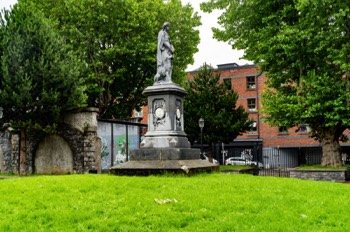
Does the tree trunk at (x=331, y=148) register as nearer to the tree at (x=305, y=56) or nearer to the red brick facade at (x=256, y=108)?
the tree at (x=305, y=56)

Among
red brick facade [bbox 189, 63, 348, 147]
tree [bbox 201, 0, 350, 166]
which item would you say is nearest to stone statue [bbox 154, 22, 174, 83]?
tree [bbox 201, 0, 350, 166]

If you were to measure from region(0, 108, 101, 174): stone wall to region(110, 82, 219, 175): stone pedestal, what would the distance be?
25.2 ft

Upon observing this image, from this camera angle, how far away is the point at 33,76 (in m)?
17.6

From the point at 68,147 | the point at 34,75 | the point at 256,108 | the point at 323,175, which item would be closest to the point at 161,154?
the point at 34,75

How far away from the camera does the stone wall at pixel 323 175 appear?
17.4 m

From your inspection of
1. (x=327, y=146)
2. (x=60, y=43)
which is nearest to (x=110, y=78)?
(x=60, y=43)

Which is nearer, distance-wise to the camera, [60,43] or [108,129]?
[60,43]

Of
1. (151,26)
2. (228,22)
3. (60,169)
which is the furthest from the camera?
(151,26)

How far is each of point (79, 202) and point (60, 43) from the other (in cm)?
1431

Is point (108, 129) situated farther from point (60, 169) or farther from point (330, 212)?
point (330, 212)

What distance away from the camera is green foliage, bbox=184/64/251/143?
2556cm

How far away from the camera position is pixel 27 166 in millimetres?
19766

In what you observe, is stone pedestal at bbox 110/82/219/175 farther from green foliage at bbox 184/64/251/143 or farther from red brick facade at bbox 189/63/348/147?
red brick facade at bbox 189/63/348/147

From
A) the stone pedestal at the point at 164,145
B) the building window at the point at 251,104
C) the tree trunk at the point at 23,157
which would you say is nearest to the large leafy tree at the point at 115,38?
the tree trunk at the point at 23,157
